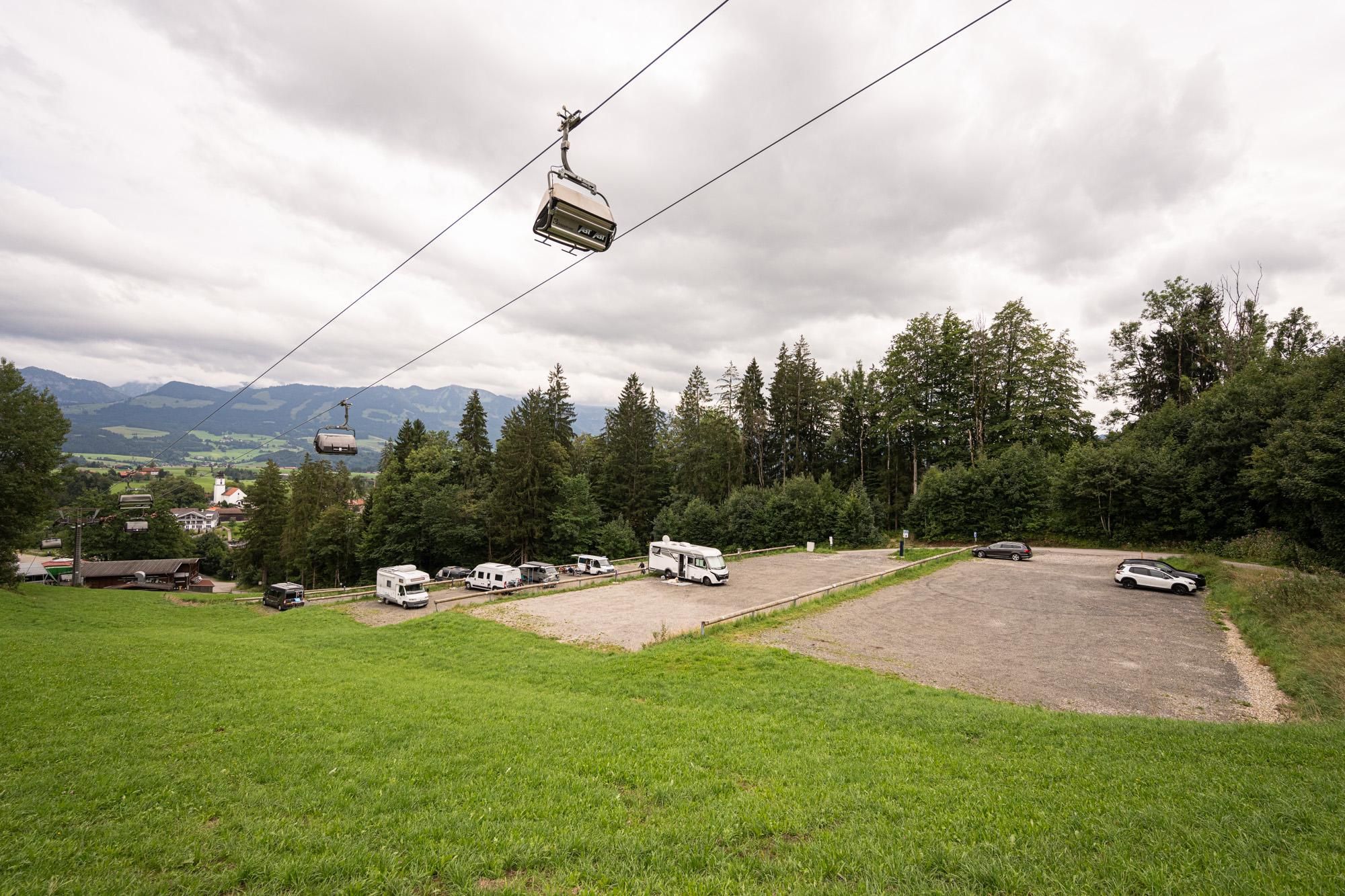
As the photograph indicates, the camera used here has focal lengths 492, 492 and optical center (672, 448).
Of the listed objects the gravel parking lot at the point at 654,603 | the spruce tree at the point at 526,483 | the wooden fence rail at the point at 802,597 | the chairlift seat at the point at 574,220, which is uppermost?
the chairlift seat at the point at 574,220

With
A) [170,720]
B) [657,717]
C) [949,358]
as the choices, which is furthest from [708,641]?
[949,358]

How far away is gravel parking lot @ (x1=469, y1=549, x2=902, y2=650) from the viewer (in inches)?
692

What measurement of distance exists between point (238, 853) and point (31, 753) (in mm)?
4299

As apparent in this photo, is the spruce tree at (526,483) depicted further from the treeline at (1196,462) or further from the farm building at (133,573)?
the farm building at (133,573)

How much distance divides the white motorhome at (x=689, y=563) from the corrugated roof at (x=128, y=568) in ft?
181

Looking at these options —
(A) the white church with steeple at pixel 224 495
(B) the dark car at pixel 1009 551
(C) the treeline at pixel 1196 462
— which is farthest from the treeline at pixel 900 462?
(A) the white church with steeple at pixel 224 495

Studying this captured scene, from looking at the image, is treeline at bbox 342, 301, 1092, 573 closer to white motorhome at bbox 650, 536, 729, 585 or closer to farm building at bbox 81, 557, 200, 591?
white motorhome at bbox 650, 536, 729, 585

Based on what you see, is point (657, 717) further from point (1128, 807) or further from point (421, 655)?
point (421, 655)

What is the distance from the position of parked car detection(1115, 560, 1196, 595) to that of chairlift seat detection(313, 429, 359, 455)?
103ft

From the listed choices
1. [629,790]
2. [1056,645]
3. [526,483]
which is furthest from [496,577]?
[1056,645]

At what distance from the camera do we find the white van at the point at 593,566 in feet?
107

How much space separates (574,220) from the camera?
7.57m

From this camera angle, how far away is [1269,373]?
2927cm

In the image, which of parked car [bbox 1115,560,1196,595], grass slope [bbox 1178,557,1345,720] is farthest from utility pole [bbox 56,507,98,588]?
parked car [bbox 1115,560,1196,595]
